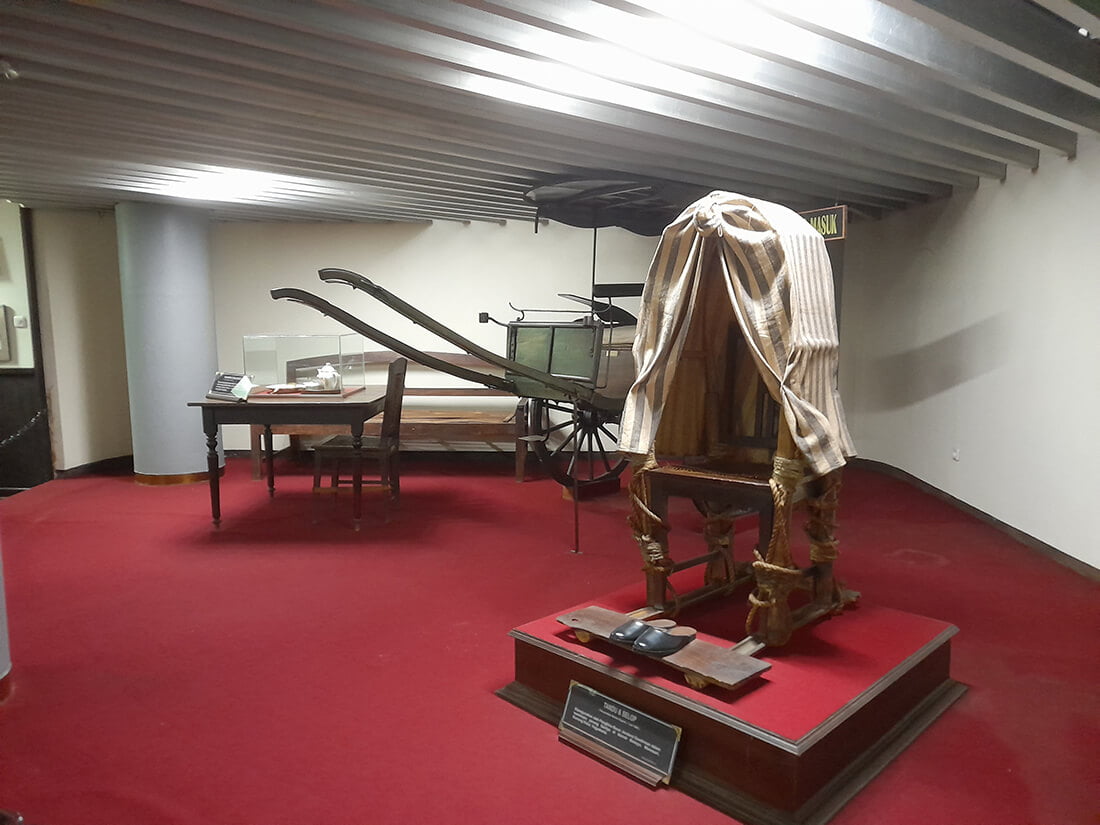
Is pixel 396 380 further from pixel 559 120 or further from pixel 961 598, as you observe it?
pixel 961 598

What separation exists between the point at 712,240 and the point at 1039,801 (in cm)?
220

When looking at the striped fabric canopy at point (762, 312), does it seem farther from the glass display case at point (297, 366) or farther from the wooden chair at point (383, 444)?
the glass display case at point (297, 366)

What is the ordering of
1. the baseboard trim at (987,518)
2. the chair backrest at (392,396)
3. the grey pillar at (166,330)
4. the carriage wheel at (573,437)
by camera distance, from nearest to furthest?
the baseboard trim at (987,518) < the chair backrest at (392,396) < the carriage wheel at (573,437) < the grey pillar at (166,330)

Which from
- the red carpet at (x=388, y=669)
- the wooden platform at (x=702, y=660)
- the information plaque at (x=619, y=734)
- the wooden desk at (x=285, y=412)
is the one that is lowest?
the red carpet at (x=388, y=669)

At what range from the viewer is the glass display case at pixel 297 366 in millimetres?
5246

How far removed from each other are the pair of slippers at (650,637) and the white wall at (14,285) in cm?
701

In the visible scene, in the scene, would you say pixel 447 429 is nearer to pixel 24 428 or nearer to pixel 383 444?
pixel 383 444

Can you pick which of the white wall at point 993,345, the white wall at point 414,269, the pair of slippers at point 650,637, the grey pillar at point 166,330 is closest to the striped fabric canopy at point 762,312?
the pair of slippers at point 650,637

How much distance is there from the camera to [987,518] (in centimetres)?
527

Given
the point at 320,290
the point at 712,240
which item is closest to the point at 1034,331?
the point at 712,240

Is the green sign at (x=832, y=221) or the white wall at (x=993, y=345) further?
the white wall at (x=993, y=345)

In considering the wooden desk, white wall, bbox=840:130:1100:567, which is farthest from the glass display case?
white wall, bbox=840:130:1100:567

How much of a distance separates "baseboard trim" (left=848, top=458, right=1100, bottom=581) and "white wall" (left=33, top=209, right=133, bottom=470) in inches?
300

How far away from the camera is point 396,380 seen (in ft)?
17.4
